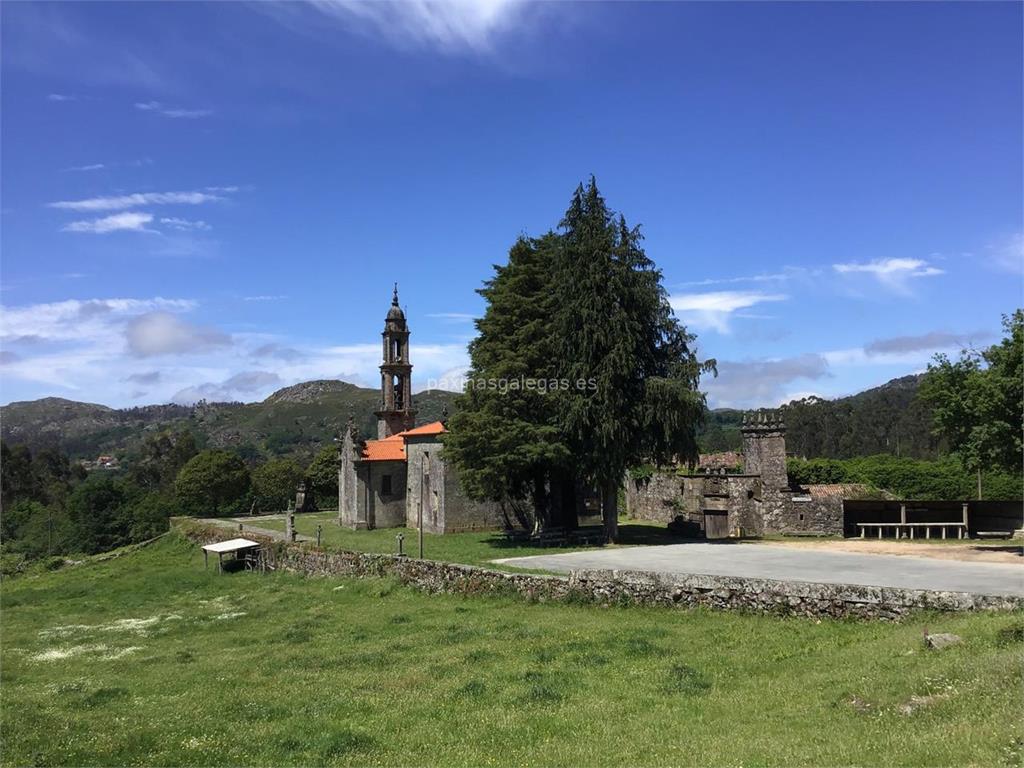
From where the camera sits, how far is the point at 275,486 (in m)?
71.1

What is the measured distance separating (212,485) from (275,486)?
21.1 feet

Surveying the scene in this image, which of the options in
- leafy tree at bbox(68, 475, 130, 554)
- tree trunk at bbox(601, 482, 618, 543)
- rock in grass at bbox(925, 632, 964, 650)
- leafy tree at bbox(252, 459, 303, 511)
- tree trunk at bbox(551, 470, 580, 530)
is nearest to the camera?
rock in grass at bbox(925, 632, 964, 650)

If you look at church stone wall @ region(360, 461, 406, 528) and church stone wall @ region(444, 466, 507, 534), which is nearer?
church stone wall @ region(444, 466, 507, 534)

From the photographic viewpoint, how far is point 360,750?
854 centimetres

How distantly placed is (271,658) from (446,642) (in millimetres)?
3881

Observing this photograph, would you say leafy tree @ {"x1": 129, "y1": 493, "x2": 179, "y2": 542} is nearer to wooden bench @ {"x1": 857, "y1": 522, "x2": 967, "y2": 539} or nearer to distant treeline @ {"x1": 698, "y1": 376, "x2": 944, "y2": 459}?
wooden bench @ {"x1": 857, "y1": 522, "x2": 967, "y2": 539}

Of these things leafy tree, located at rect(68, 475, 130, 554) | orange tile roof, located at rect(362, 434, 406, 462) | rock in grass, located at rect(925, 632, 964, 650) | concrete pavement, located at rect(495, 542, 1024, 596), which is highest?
orange tile roof, located at rect(362, 434, 406, 462)

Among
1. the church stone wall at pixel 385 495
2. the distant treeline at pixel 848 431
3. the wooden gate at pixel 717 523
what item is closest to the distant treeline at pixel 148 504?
the church stone wall at pixel 385 495

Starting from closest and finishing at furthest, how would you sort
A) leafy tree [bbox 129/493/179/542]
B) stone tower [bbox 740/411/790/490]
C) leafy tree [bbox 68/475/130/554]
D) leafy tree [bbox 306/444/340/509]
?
stone tower [bbox 740/411/790/490] → leafy tree [bbox 129/493/179/542] → leafy tree [bbox 68/475/130/554] → leafy tree [bbox 306/444/340/509]

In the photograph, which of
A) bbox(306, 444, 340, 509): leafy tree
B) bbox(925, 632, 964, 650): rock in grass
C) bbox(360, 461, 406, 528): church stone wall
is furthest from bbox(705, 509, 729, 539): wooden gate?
bbox(306, 444, 340, 509): leafy tree

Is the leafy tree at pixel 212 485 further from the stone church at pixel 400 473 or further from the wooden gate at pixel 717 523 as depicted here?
the wooden gate at pixel 717 523

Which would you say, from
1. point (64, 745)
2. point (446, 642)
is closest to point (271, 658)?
point (446, 642)

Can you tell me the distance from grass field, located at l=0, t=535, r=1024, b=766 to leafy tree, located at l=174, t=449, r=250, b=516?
50143mm

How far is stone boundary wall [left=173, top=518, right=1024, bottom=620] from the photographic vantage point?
43.8 ft
